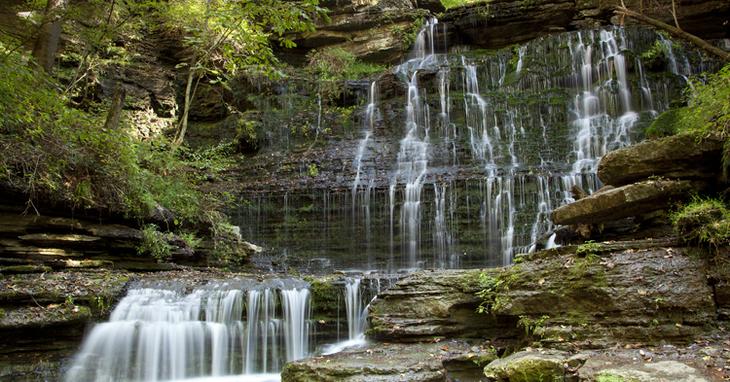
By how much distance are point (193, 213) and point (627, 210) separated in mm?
8869

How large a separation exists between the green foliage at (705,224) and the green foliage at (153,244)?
28.6 feet

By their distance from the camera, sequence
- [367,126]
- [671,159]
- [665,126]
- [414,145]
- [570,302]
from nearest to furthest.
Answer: [570,302], [671,159], [665,126], [414,145], [367,126]

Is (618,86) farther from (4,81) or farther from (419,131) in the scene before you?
(4,81)

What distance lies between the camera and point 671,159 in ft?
22.5

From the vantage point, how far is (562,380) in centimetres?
479

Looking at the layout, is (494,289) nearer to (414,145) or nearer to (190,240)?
(190,240)

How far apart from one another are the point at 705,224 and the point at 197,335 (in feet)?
22.9

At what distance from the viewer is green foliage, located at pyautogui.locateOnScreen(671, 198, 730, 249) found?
5.55 meters

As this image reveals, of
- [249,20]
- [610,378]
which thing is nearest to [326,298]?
[610,378]

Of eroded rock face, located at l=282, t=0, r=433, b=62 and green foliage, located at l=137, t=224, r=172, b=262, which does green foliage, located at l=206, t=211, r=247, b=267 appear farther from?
eroded rock face, located at l=282, t=0, r=433, b=62

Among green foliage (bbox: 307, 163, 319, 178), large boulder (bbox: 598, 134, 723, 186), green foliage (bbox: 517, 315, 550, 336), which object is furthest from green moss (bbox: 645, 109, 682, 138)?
green foliage (bbox: 307, 163, 319, 178)

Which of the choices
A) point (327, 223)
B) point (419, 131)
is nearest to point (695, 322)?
point (327, 223)

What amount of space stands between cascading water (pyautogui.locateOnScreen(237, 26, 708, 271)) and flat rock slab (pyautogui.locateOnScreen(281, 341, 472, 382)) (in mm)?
5627

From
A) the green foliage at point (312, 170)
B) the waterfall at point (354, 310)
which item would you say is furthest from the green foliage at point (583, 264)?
the green foliage at point (312, 170)
